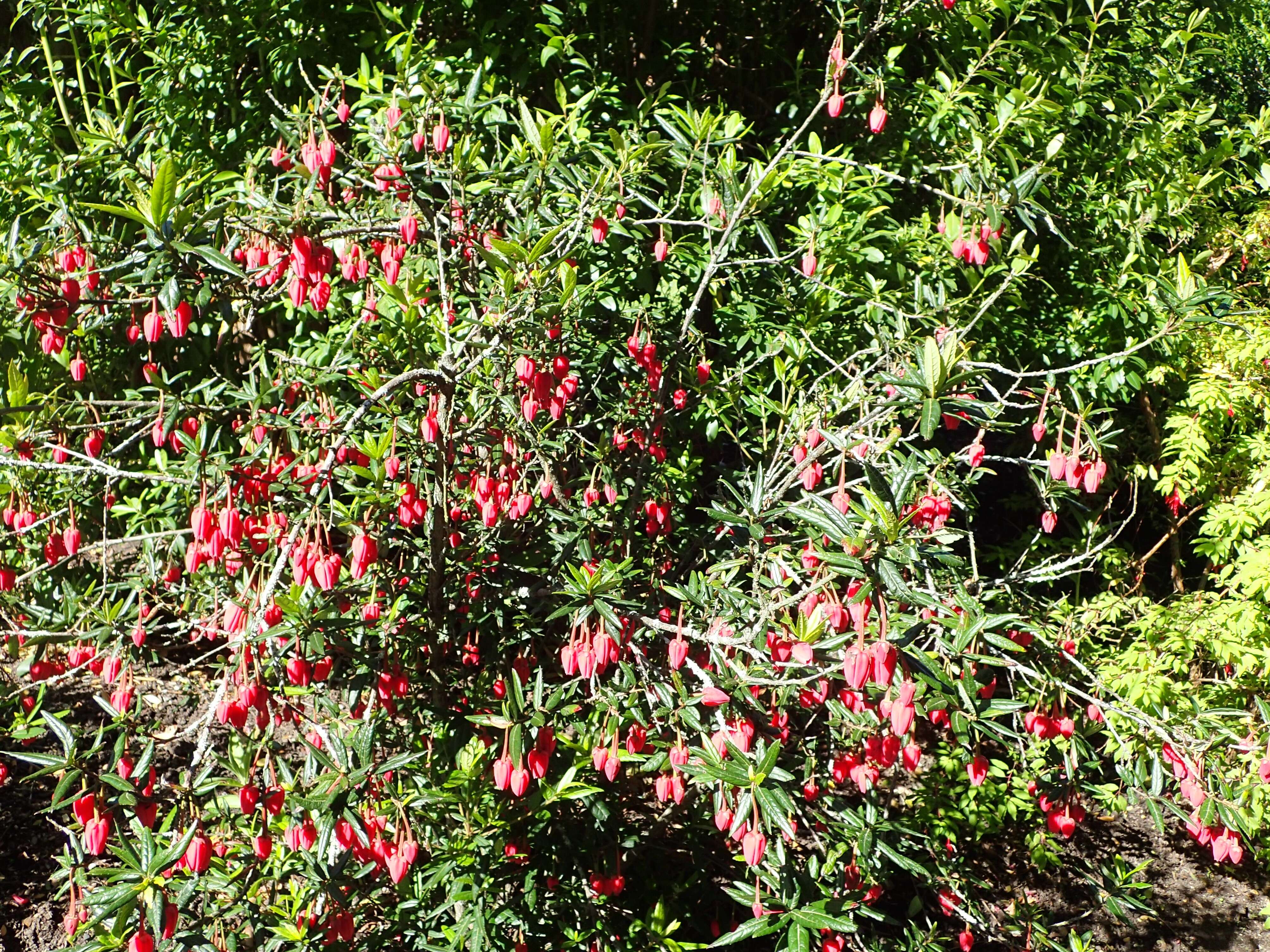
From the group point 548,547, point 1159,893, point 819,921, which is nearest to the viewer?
point 819,921

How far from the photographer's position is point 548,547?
265cm

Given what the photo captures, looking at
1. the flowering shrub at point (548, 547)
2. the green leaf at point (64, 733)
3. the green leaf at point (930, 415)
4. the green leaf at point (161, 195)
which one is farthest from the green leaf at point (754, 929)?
the green leaf at point (161, 195)

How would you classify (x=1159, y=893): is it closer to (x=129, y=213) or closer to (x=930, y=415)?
(x=930, y=415)

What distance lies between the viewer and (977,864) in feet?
12.9

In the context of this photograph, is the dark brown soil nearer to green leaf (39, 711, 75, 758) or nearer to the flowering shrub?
the flowering shrub

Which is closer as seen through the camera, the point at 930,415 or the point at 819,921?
the point at 930,415

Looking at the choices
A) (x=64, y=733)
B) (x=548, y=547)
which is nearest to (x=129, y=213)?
(x=64, y=733)

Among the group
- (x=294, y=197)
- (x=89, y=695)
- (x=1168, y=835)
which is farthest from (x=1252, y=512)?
(x=89, y=695)

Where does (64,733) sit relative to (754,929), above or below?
above

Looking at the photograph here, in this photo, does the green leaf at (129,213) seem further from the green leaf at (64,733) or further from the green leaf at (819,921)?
the green leaf at (819,921)

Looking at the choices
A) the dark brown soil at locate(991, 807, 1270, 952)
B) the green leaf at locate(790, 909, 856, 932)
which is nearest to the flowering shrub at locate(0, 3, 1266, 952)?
the green leaf at locate(790, 909, 856, 932)

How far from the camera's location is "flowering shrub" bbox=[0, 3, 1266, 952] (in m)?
1.87

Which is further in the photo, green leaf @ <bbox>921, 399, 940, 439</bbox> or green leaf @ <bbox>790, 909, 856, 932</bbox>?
green leaf @ <bbox>790, 909, 856, 932</bbox>

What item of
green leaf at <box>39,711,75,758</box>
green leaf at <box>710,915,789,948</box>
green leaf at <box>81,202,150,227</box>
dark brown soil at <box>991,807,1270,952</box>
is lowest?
dark brown soil at <box>991,807,1270,952</box>
